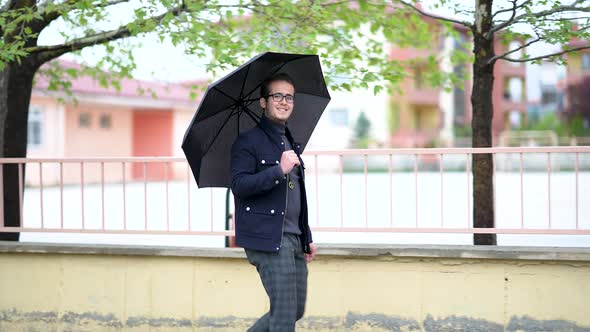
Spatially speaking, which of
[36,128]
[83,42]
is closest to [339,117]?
[36,128]

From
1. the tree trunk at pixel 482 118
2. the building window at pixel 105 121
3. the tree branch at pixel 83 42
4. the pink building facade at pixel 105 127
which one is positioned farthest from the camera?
the building window at pixel 105 121

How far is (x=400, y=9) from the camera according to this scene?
8227 mm

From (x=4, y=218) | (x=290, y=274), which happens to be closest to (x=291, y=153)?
(x=290, y=274)

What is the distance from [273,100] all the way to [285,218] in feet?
2.02

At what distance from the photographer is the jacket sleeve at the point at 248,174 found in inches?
146

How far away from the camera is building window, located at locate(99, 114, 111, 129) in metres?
30.2

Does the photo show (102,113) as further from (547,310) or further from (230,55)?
(547,310)

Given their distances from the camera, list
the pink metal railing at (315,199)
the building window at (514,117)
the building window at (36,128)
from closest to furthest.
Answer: the pink metal railing at (315,199) → the building window at (36,128) → the building window at (514,117)

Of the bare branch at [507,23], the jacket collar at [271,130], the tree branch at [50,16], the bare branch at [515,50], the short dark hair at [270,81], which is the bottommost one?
the jacket collar at [271,130]

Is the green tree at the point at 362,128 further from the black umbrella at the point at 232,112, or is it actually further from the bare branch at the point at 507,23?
the black umbrella at the point at 232,112

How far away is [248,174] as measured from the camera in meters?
3.82

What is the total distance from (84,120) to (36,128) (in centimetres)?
264

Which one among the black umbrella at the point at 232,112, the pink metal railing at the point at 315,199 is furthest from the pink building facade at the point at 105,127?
the black umbrella at the point at 232,112

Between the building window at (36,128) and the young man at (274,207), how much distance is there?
24.2 m
